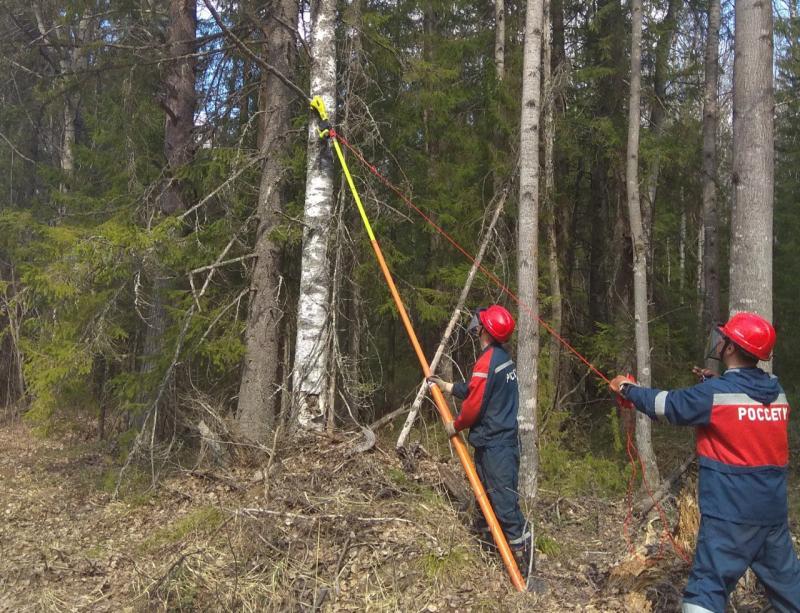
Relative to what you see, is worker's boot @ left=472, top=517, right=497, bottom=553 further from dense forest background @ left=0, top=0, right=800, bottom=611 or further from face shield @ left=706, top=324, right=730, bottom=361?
face shield @ left=706, top=324, right=730, bottom=361

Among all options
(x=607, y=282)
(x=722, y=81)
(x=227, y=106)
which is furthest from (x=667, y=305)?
(x=227, y=106)

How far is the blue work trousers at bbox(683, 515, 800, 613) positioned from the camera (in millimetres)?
3488

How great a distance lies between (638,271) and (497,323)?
5.78m

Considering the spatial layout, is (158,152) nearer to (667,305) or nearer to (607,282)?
(607,282)

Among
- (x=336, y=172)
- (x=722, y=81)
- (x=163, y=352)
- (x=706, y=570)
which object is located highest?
(x=722, y=81)

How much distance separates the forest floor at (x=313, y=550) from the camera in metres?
4.55

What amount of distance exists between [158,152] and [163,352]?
4772mm

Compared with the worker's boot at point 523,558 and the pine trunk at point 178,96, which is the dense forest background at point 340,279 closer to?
the pine trunk at point 178,96

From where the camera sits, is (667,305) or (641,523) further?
(667,305)

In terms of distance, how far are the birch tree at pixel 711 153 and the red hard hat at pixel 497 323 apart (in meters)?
8.71

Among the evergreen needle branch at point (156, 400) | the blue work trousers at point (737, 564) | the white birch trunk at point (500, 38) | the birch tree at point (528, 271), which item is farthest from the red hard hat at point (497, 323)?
the white birch trunk at point (500, 38)

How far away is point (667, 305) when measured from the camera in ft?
51.9

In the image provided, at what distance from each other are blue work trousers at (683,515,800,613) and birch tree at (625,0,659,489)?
19.6 ft

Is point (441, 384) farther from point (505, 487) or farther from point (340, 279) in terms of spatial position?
point (340, 279)
